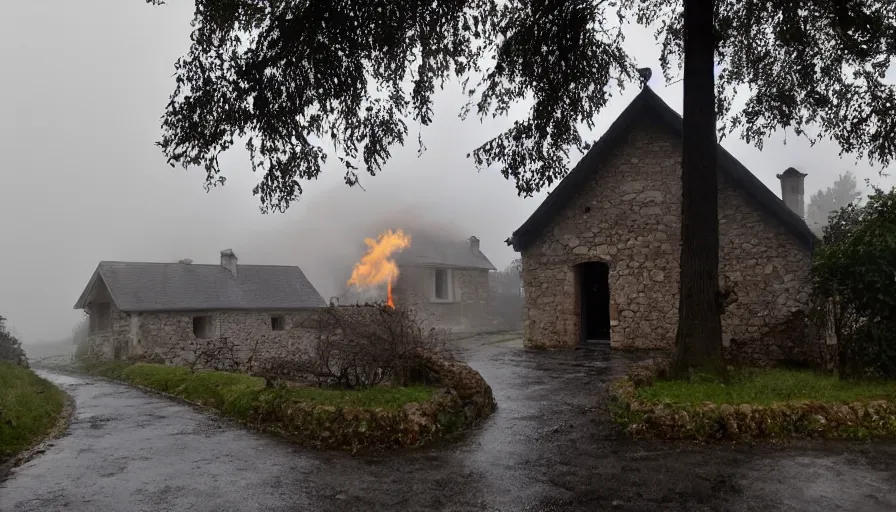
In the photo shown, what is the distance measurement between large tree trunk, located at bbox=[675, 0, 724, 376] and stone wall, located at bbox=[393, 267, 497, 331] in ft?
81.9

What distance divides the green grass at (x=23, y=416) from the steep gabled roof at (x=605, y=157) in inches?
444

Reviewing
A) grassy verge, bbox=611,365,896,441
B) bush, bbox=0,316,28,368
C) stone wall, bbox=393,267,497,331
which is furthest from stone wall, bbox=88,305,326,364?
grassy verge, bbox=611,365,896,441

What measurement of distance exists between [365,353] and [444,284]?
92.3ft

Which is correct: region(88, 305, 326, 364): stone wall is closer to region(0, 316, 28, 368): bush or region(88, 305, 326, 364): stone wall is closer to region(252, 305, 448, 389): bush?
region(0, 316, 28, 368): bush

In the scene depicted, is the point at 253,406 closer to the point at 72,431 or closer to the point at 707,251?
the point at 72,431

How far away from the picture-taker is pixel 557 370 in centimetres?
1223

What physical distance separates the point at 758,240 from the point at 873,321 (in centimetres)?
540

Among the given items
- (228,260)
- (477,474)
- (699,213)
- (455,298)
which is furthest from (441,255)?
(477,474)

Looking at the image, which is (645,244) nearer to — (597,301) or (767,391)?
(597,301)

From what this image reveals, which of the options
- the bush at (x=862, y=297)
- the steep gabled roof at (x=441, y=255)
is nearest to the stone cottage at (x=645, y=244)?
the bush at (x=862, y=297)

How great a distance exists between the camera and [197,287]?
2789 cm

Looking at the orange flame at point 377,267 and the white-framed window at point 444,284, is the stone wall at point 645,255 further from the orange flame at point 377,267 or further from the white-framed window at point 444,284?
the white-framed window at point 444,284

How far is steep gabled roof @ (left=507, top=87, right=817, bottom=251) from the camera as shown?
1329cm

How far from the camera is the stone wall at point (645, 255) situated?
45.2 feet
